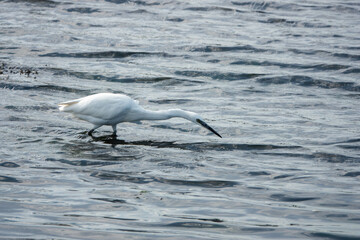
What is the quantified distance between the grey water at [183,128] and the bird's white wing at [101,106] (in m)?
0.51

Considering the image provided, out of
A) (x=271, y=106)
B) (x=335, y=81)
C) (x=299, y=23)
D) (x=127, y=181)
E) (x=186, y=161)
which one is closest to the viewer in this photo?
(x=127, y=181)

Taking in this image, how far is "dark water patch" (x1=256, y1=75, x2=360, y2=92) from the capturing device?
50.1ft

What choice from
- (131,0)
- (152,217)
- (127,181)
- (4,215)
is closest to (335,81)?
(127,181)

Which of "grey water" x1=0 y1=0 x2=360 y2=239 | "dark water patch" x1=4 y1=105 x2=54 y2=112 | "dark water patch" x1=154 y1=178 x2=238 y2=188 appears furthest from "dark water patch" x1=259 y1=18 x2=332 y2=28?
"dark water patch" x1=154 y1=178 x2=238 y2=188

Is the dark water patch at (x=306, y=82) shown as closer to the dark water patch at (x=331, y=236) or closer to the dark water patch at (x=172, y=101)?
the dark water patch at (x=172, y=101)

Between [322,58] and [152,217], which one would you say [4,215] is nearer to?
[152,217]

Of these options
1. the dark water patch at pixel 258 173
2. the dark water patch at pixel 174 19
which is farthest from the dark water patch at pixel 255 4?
the dark water patch at pixel 258 173

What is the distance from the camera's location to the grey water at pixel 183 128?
688 centimetres

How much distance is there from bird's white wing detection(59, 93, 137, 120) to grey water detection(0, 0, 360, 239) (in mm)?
506

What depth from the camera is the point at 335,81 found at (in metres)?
15.6

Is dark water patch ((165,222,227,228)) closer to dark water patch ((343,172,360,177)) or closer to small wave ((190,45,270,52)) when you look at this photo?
dark water patch ((343,172,360,177))

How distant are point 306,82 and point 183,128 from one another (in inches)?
204

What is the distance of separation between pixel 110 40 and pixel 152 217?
1348 centimetres

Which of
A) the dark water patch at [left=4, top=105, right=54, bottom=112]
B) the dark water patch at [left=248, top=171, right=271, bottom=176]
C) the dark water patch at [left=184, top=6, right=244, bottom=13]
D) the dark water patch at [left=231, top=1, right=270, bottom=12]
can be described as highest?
the dark water patch at [left=231, top=1, right=270, bottom=12]
